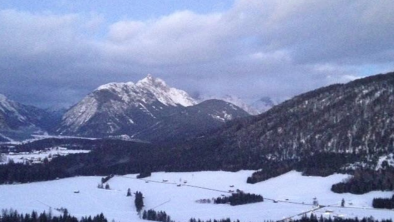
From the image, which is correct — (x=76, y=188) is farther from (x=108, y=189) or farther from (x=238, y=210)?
(x=238, y=210)

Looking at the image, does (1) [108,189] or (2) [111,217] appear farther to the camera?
(1) [108,189]

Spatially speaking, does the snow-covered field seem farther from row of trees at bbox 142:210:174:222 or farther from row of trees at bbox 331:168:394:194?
row of trees at bbox 331:168:394:194

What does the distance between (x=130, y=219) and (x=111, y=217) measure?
5301mm

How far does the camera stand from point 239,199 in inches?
6186

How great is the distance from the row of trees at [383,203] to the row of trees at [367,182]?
1189 centimetres

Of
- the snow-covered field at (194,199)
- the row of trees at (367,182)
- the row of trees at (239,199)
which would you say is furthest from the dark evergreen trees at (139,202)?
the row of trees at (367,182)

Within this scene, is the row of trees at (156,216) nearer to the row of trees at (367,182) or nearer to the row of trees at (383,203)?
the row of trees at (383,203)

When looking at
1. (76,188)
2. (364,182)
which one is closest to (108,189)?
(76,188)

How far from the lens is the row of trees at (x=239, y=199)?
156 meters

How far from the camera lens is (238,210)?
14438cm

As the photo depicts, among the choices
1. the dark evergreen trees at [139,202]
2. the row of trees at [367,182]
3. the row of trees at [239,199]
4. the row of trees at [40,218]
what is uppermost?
the row of trees at [367,182]

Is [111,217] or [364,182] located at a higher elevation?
[364,182]

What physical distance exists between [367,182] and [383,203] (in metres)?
20.6

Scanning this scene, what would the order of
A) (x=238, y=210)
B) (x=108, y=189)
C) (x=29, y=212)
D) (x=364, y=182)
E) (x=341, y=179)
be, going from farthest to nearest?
(x=108, y=189), (x=341, y=179), (x=364, y=182), (x=238, y=210), (x=29, y=212)
